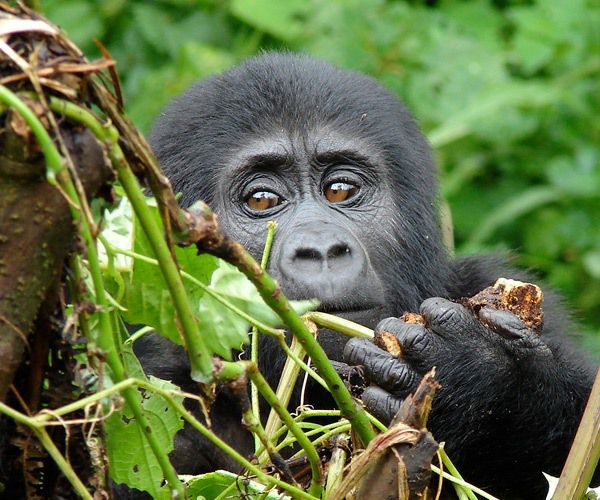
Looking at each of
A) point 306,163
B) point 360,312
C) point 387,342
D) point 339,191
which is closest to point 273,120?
point 306,163

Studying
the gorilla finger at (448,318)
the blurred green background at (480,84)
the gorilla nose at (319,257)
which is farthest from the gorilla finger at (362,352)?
the blurred green background at (480,84)

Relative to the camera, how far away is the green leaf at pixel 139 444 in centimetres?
168

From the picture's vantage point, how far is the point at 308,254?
2.60 meters

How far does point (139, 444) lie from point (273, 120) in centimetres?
156

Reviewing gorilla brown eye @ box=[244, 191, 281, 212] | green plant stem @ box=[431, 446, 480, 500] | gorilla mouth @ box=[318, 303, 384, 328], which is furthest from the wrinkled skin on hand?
gorilla brown eye @ box=[244, 191, 281, 212]

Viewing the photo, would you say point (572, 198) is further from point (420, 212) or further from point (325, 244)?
point (325, 244)

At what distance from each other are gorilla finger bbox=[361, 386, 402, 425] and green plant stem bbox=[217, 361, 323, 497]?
394 millimetres

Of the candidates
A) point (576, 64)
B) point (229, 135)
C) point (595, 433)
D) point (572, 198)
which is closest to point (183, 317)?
point (595, 433)

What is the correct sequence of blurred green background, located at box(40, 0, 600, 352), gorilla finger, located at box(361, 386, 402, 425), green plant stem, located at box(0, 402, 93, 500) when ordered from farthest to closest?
blurred green background, located at box(40, 0, 600, 352), gorilla finger, located at box(361, 386, 402, 425), green plant stem, located at box(0, 402, 93, 500)

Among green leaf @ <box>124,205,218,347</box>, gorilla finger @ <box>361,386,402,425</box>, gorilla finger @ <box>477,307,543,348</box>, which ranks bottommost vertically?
gorilla finger @ <box>361,386,402,425</box>

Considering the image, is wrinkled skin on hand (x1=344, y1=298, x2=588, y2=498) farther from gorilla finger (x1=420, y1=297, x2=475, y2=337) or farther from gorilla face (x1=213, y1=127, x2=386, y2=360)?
gorilla face (x1=213, y1=127, x2=386, y2=360)

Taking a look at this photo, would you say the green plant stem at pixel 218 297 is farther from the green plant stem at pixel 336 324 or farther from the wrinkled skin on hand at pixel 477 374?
the wrinkled skin on hand at pixel 477 374

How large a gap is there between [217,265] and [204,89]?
5.60 ft

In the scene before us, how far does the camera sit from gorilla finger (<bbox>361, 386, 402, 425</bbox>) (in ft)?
6.79
